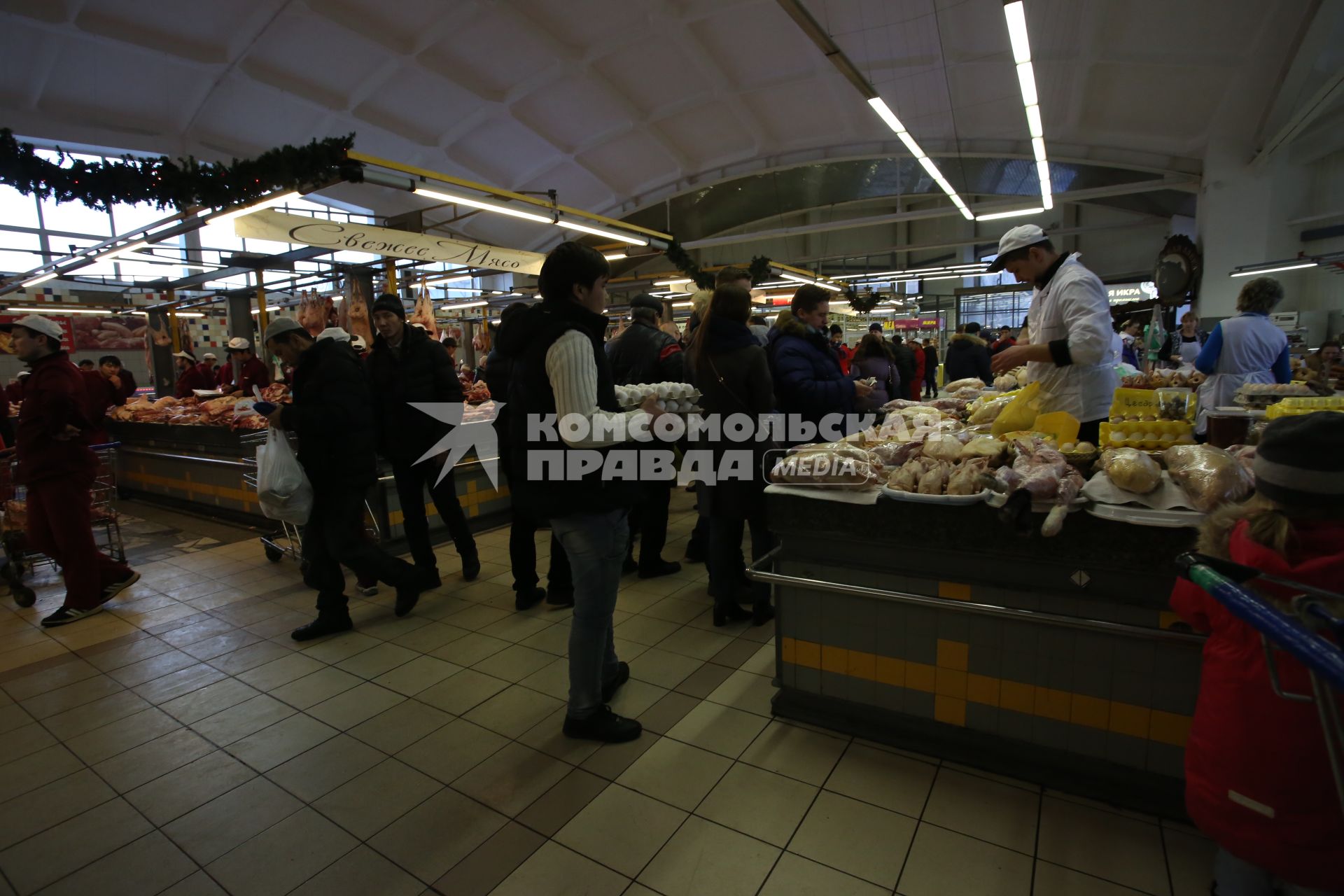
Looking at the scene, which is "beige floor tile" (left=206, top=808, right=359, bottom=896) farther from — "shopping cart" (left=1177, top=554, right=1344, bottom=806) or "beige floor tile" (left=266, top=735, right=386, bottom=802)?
"shopping cart" (left=1177, top=554, right=1344, bottom=806)

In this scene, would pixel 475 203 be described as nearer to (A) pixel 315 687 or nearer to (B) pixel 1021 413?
(A) pixel 315 687

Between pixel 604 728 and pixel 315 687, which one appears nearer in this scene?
pixel 604 728

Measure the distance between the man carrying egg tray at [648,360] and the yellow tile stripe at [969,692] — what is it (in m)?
1.74

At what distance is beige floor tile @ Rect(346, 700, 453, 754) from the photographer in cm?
252

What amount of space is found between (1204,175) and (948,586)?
41.6 feet

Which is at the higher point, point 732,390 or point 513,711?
point 732,390

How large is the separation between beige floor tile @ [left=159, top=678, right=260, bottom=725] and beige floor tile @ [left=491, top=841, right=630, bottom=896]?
185 cm

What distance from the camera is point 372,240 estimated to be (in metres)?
6.81

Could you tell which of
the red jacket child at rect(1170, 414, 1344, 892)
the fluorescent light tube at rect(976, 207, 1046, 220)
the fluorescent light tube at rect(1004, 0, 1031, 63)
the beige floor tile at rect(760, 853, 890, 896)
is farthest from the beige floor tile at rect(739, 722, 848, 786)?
the fluorescent light tube at rect(976, 207, 1046, 220)

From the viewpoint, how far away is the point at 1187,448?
195 cm

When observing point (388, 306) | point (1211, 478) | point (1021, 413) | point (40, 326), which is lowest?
point (1211, 478)

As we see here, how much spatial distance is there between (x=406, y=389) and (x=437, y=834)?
109 inches

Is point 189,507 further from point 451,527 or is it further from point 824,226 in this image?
point 824,226

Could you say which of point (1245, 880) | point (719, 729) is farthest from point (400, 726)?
point (1245, 880)
